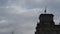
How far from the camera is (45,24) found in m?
51.1

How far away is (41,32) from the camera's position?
166 ft

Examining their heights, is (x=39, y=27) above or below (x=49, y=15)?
below

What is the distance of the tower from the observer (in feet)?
166

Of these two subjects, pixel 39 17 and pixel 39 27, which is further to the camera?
pixel 39 17

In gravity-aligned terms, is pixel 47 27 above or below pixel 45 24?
below

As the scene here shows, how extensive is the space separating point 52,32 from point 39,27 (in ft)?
14.6

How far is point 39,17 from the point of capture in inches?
2163

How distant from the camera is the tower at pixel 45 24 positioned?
166ft

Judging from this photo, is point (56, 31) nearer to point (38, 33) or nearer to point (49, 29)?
point (49, 29)

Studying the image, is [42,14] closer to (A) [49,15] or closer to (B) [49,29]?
(A) [49,15]

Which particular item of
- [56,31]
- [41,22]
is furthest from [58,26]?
[41,22]

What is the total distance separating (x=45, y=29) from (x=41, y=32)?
159 cm

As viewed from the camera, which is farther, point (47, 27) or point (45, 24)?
point (45, 24)

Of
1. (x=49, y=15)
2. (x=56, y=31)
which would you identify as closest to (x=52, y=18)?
(x=49, y=15)
